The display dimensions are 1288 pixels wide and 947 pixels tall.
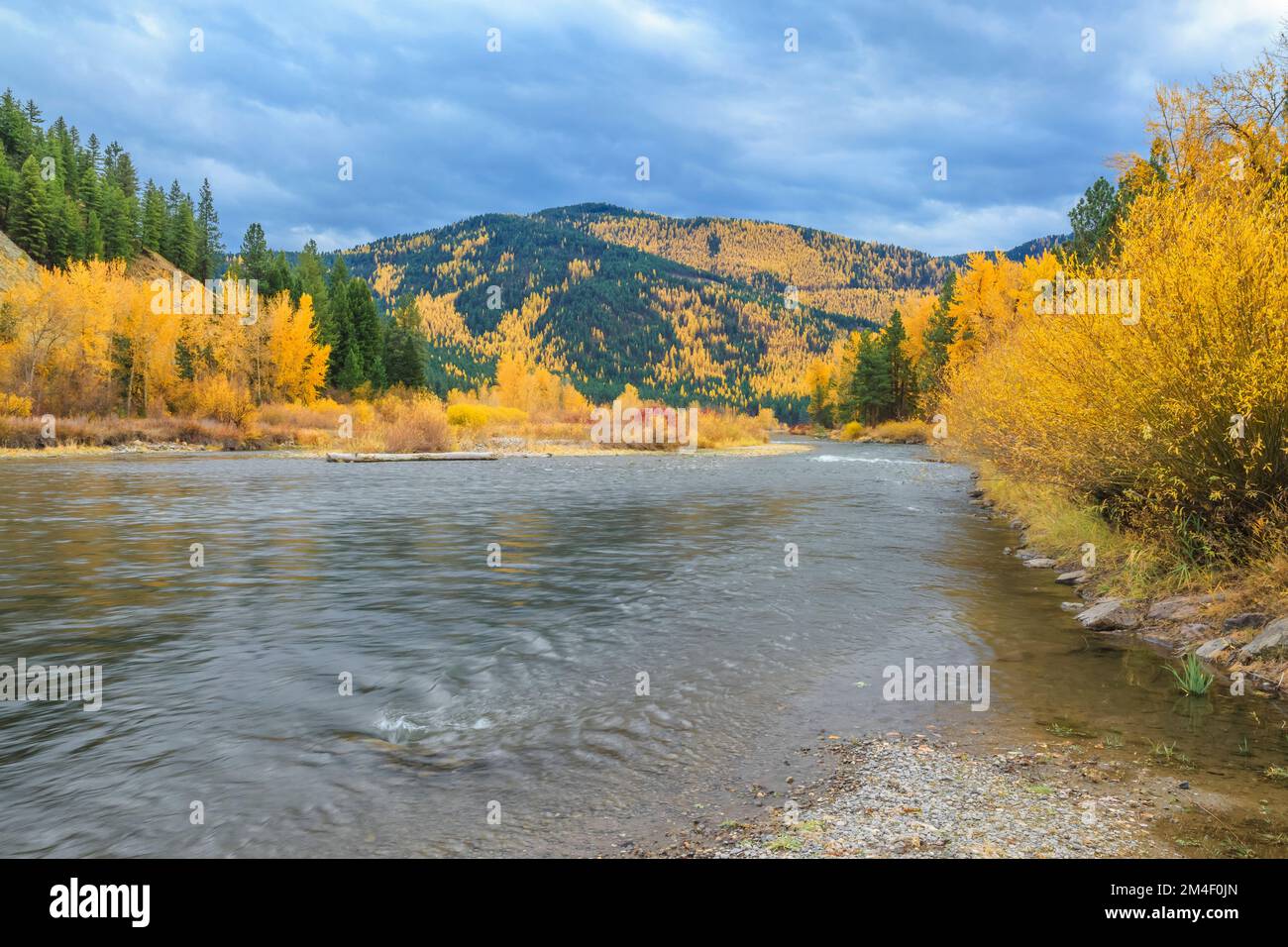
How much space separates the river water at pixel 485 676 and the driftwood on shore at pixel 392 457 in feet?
92.2

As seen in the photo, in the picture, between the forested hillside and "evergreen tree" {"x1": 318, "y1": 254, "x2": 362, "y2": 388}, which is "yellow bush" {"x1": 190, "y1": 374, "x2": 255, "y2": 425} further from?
the forested hillside

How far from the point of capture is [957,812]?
5539mm

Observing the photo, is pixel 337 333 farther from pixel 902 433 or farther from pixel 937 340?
pixel 902 433

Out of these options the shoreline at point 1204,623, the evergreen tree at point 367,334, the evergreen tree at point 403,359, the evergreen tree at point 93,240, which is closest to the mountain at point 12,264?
the evergreen tree at point 93,240

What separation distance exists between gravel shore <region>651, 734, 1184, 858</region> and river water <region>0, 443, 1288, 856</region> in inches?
22.9

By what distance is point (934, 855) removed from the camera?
4781 mm

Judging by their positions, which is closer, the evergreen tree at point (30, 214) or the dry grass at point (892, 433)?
the dry grass at point (892, 433)

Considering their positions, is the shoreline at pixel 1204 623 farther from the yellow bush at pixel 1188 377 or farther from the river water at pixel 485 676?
the yellow bush at pixel 1188 377

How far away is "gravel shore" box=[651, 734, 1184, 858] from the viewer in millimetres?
4961

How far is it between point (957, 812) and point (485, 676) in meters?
5.71

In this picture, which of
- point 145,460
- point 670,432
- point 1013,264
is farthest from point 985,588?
point 670,432

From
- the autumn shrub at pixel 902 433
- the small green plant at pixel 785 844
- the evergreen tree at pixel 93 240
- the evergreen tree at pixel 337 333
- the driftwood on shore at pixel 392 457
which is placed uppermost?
the evergreen tree at pixel 93 240

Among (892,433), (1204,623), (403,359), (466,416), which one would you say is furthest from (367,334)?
(1204,623)

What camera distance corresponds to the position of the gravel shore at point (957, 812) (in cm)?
496
